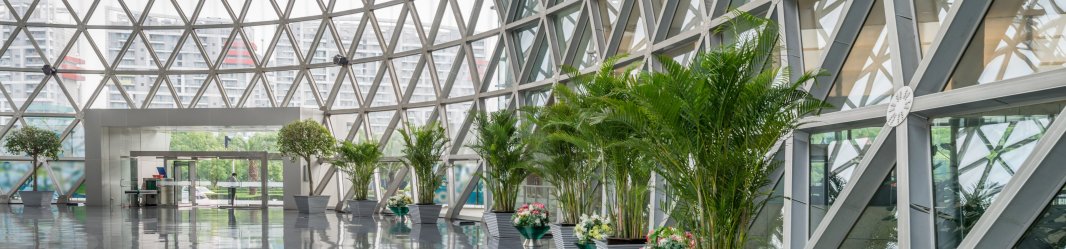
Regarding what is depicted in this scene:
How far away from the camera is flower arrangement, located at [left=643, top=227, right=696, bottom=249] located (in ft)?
30.4

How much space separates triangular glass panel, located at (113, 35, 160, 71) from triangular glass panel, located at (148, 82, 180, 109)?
2.40ft

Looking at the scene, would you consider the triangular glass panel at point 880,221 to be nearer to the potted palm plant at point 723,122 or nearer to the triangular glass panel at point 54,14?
the potted palm plant at point 723,122

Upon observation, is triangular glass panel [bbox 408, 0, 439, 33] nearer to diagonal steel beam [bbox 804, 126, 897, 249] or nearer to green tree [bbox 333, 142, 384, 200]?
green tree [bbox 333, 142, 384, 200]

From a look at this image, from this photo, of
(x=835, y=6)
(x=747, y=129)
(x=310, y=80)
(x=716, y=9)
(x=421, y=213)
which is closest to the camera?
(x=747, y=129)

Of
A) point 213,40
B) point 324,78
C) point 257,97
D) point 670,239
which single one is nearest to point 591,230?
point 670,239

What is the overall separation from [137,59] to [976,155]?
31244 mm

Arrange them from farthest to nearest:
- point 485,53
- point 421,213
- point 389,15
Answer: point 389,15 < point 485,53 < point 421,213

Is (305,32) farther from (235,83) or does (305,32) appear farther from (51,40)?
(51,40)

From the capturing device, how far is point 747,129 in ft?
26.3

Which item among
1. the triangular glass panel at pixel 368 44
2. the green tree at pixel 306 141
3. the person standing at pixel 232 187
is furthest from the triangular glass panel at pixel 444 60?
the person standing at pixel 232 187

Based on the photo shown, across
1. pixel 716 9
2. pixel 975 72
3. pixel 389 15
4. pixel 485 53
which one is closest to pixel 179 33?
pixel 389 15

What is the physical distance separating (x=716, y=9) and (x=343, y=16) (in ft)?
64.2

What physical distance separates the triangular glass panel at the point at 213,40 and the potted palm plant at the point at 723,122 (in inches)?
1046

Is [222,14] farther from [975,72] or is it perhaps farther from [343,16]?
[975,72]
